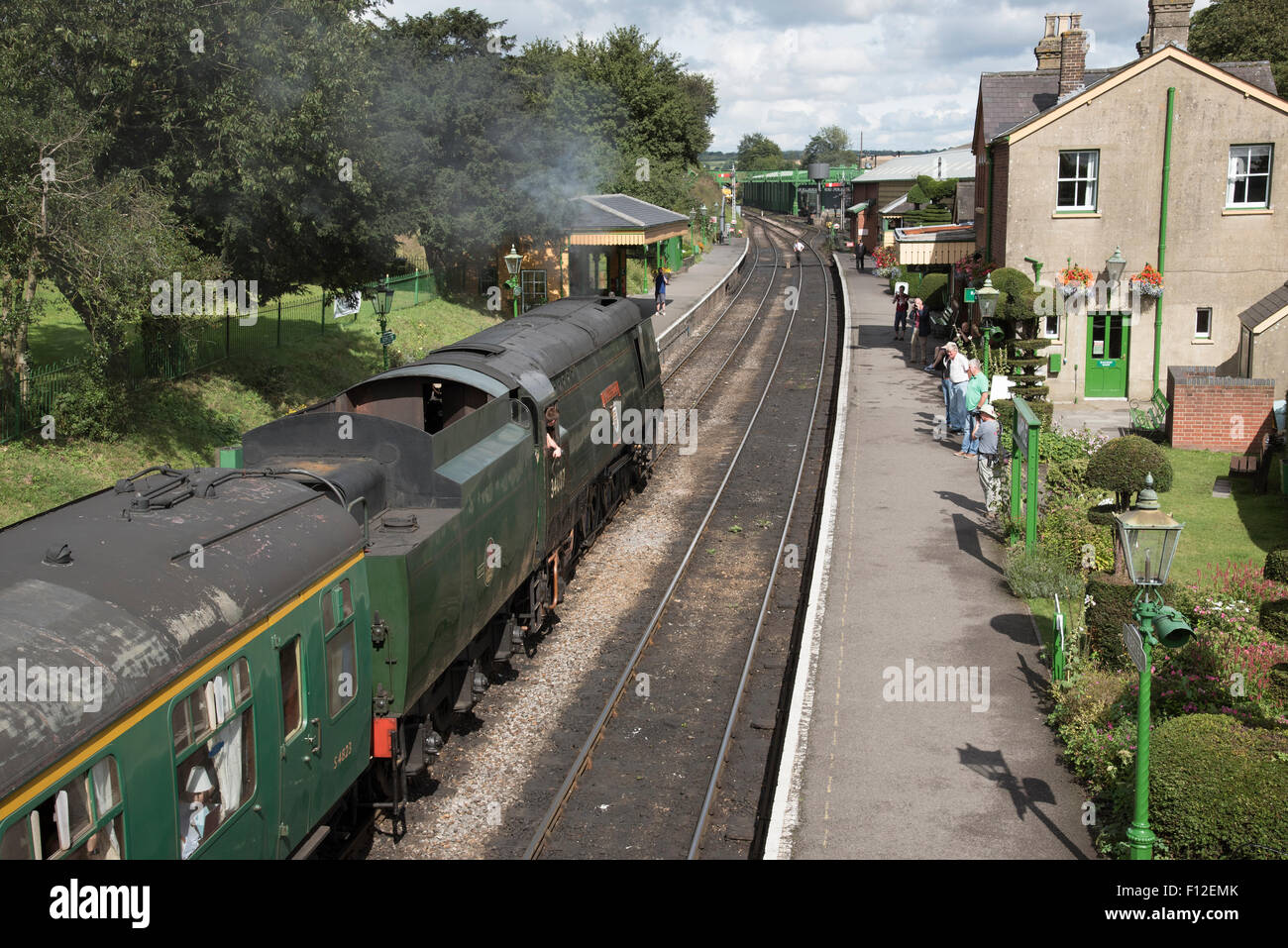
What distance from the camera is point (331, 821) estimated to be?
8398mm

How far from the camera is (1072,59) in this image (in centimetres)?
2936

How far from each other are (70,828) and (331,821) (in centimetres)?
349

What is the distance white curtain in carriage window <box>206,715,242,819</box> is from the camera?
20.7 ft

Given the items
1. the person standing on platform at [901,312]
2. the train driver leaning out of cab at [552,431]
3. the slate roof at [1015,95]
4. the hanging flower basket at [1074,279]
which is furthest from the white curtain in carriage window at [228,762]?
the person standing on platform at [901,312]

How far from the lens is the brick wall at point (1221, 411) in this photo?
74.6 ft

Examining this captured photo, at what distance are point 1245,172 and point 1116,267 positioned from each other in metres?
3.69

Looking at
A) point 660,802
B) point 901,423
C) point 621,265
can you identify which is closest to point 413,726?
point 660,802

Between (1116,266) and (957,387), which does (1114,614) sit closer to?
(957,387)

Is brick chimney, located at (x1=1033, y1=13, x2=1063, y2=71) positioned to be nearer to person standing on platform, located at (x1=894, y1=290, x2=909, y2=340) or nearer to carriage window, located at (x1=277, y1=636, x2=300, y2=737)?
person standing on platform, located at (x1=894, y1=290, x2=909, y2=340)

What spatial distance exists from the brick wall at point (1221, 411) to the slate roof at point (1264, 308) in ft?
5.79

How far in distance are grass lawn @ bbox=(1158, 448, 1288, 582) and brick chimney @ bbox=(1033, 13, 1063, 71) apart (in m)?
16.8

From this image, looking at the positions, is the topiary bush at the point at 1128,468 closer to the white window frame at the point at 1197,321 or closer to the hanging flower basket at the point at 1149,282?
the hanging flower basket at the point at 1149,282
